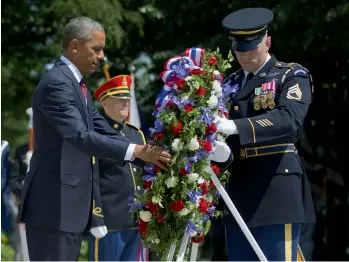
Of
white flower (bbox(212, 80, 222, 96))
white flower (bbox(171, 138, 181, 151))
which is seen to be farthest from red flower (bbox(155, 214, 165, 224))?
white flower (bbox(212, 80, 222, 96))

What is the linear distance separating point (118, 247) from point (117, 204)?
1.08 feet

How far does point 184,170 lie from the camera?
5664 millimetres

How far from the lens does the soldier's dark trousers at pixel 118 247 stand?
786cm

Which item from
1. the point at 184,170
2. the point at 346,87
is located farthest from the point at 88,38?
the point at 346,87

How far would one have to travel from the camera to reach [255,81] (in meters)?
6.11

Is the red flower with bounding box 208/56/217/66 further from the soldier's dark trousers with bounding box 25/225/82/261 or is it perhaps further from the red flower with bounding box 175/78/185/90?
the soldier's dark trousers with bounding box 25/225/82/261

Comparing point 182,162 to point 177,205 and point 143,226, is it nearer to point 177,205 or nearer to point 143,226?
point 177,205

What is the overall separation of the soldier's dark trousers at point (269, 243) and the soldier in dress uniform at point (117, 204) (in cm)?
181

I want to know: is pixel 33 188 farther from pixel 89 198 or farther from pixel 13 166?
pixel 13 166

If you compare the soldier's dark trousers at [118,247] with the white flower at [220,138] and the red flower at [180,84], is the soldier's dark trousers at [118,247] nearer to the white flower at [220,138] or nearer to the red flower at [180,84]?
the white flower at [220,138]

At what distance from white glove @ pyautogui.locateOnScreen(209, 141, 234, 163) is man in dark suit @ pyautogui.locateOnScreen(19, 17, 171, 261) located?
0.90 feet

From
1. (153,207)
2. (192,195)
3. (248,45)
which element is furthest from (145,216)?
(248,45)

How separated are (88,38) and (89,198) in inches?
35.3

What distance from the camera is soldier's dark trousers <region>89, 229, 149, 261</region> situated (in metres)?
7.86
